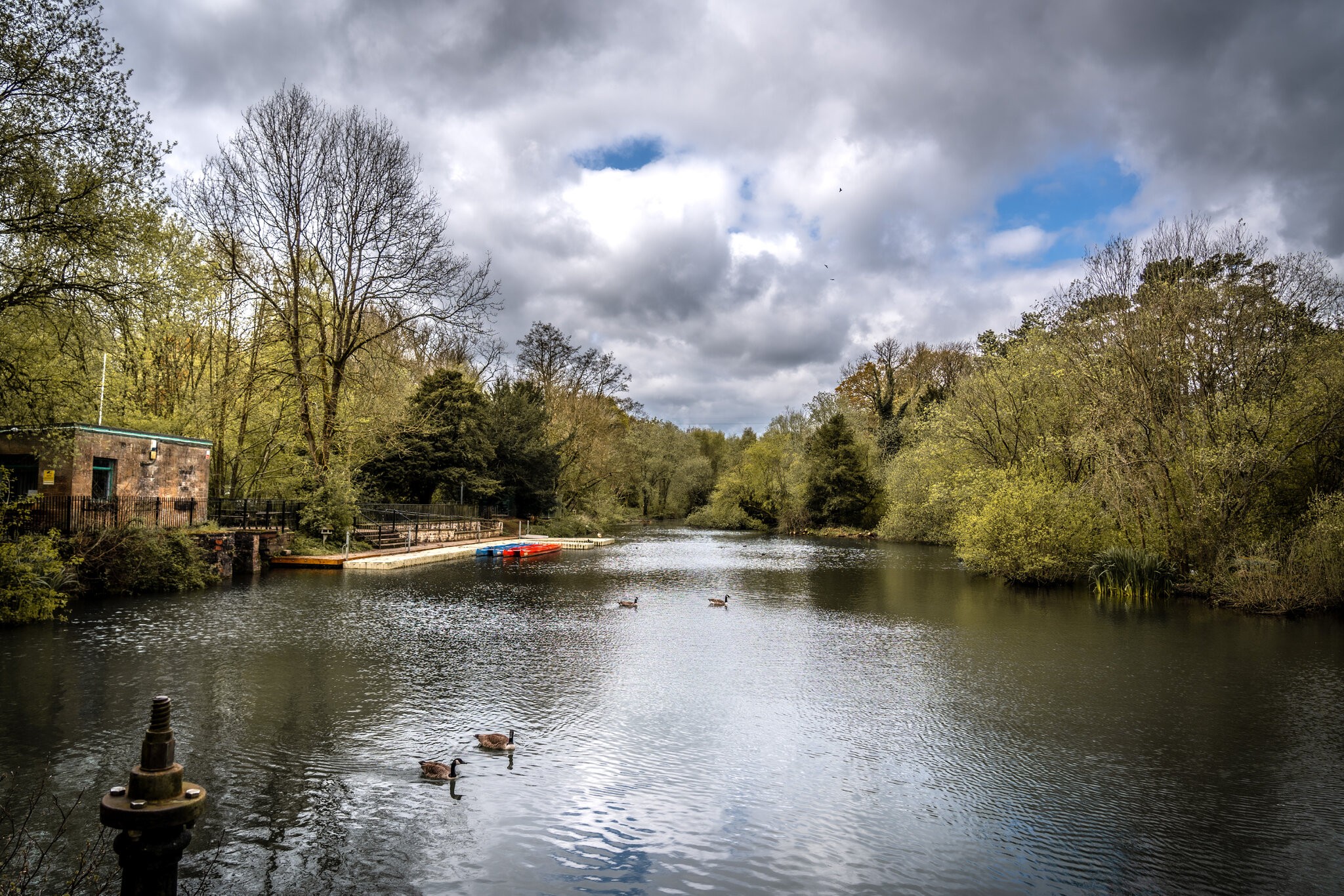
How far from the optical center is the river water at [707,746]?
5938 mm

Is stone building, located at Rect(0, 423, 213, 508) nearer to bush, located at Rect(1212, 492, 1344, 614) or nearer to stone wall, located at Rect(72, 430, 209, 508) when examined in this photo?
stone wall, located at Rect(72, 430, 209, 508)

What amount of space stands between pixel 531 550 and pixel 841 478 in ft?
88.5

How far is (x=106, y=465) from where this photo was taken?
64.3 ft

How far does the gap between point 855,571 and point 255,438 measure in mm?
23173

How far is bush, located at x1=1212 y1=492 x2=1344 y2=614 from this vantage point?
1759 cm

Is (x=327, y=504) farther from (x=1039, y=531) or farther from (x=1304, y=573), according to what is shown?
(x=1304, y=573)

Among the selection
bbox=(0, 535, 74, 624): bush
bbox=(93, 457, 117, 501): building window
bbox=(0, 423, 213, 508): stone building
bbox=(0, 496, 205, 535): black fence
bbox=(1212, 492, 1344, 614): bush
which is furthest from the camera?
bbox=(93, 457, 117, 501): building window

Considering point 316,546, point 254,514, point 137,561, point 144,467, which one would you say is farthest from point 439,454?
point 137,561

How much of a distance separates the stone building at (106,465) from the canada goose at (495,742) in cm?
1214

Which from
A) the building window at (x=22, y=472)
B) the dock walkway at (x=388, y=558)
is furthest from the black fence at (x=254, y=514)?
the building window at (x=22, y=472)

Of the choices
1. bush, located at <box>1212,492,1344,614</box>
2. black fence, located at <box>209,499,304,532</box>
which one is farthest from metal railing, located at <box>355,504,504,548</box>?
bush, located at <box>1212,492,1344,614</box>

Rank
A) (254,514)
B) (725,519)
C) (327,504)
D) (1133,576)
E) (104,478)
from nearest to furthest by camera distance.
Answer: (104,478), (1133,576), (254,514), (327,504), (725,519)

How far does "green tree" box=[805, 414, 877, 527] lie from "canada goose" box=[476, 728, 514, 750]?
45.9 metres

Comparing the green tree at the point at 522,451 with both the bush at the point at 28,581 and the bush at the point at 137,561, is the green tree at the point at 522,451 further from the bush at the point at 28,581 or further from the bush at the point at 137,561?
the bush at the point at 28,581
